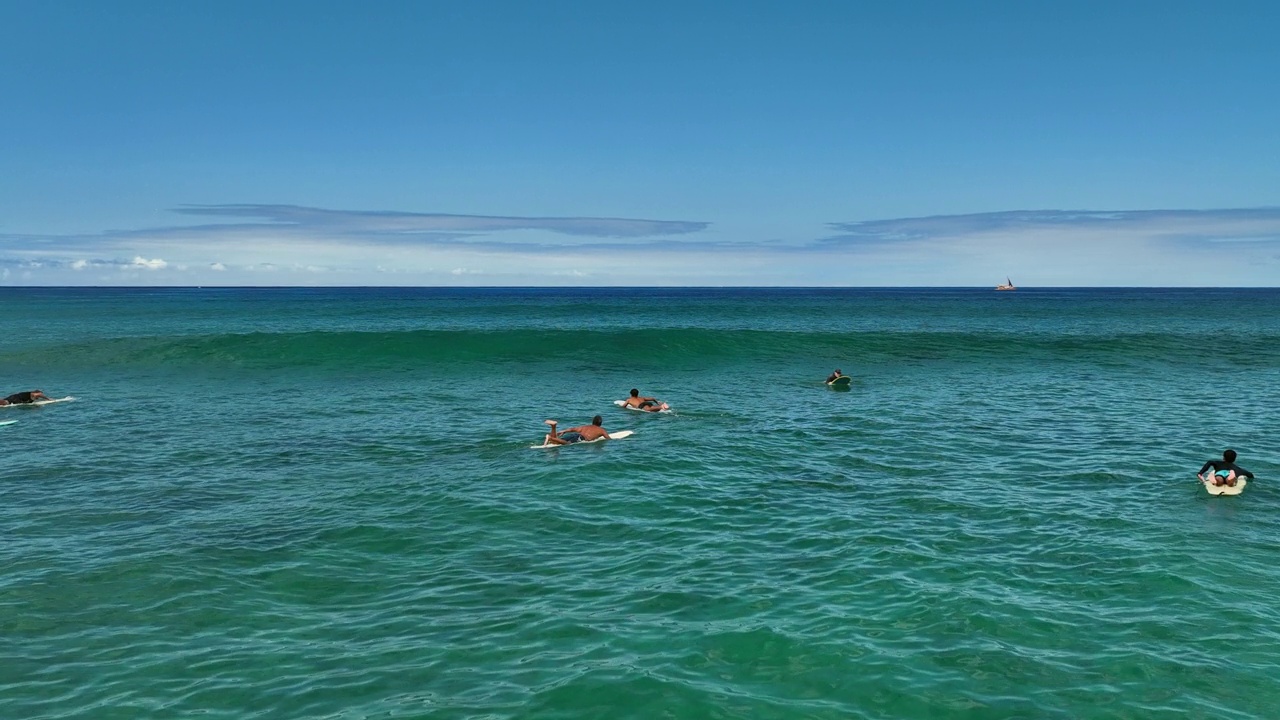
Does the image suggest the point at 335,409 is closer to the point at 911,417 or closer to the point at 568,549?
the point at 568,549

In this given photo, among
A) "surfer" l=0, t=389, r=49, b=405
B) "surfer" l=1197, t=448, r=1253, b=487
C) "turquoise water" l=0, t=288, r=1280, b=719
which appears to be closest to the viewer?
"turquoise water" l=0, t=288, r=1280, b=719

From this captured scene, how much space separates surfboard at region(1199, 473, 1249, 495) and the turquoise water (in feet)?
1.06

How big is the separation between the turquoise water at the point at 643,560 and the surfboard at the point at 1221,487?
12.8 inches

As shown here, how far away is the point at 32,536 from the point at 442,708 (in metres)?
10.7

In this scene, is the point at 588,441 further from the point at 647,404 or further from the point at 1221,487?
the point at 1221,487

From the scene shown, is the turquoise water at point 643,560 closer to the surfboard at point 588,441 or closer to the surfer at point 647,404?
the surfboard at point 588,441

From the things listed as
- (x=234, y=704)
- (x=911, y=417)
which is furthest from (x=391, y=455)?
(x=911, y=417)

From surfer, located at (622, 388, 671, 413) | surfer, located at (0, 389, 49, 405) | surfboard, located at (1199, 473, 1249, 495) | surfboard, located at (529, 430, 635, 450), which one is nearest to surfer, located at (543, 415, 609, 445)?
surfboard, located at (529, 430, 635, 450)

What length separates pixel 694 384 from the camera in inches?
1502

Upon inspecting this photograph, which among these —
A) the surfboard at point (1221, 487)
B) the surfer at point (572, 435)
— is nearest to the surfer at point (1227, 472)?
the surfboard at point (1221, 487)

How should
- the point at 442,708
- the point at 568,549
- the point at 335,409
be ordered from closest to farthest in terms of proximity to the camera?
the point at 442,708 → the point at 568,549 → the point at 335,409

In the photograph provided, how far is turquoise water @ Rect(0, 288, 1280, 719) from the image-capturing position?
940 cm

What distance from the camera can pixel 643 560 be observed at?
44.2 ft

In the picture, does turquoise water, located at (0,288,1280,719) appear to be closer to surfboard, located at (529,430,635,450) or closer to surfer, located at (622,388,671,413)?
surfboard, located at (529,430,635,450)
